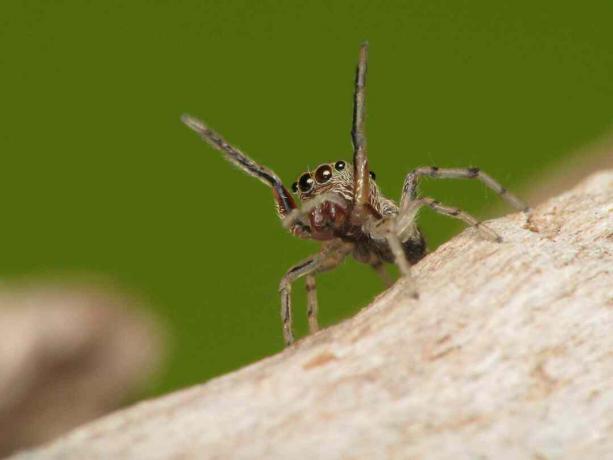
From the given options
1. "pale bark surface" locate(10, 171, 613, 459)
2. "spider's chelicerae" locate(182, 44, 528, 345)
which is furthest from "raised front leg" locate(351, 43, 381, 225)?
"pale bark surface" locate(10, 171, 613, 459)

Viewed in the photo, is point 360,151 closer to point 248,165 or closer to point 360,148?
point 360,148

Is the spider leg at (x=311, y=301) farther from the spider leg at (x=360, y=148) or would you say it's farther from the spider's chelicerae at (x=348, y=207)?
the spider leg at (x=360, y=148)

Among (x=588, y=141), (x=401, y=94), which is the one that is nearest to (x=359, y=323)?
(x=401, y=94)

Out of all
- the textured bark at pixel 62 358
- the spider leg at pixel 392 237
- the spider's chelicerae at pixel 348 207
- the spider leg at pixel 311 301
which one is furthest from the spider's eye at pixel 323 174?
the textured bark at pixel 62 358

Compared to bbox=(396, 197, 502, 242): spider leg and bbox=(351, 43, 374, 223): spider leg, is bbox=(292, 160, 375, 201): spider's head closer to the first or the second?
bbox=(351, 43, 374, 223): spider leg

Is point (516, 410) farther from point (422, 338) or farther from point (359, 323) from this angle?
point (359, 323)

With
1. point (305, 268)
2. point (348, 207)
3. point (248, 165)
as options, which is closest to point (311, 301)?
point (305, 268)
